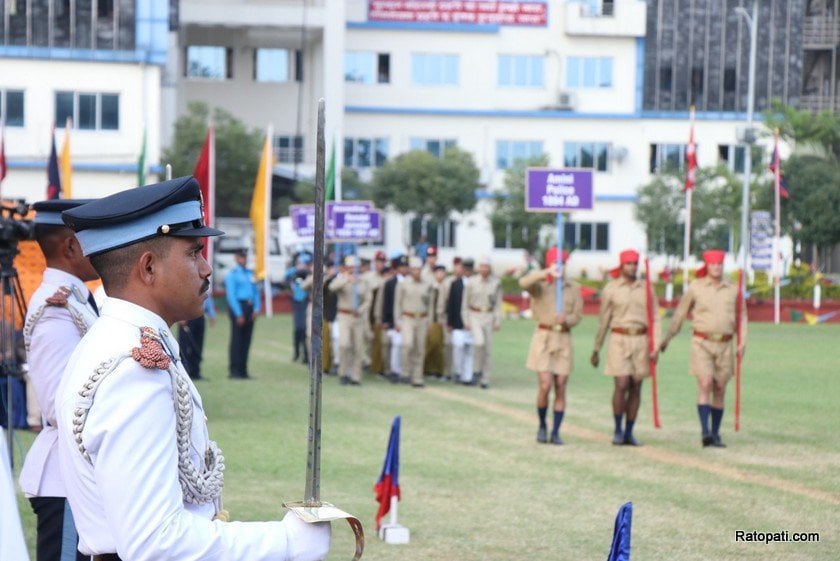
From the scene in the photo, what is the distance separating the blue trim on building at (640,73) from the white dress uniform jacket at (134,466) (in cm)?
5761

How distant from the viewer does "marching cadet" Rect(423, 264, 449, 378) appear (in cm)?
2302

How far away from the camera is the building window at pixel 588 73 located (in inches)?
2346

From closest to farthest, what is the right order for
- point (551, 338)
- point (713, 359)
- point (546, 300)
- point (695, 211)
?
point (713, 359)
point (551, 338)
point (546, 300)
point (695, 211)

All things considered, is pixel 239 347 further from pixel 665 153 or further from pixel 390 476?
pixel 665 153

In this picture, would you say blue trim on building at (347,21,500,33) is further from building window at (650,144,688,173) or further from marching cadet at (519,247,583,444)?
marching cadet at (519,247,583,444)

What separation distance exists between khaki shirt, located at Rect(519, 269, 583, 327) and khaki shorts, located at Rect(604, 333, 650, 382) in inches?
29.9

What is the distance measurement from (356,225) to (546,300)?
9.62 metres

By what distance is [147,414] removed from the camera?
3102 millimetres

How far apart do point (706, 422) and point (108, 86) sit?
1305 inches

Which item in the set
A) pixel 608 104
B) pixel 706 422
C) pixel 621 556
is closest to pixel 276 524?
pixel 621 556

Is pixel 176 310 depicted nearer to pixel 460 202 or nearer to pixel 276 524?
pixel 276 524

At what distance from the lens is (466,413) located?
17391 mm

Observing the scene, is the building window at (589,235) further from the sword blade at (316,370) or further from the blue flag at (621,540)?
the sword blade at (316,370)

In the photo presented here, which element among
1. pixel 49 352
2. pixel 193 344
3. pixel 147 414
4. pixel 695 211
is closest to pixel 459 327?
pixel 193 344
